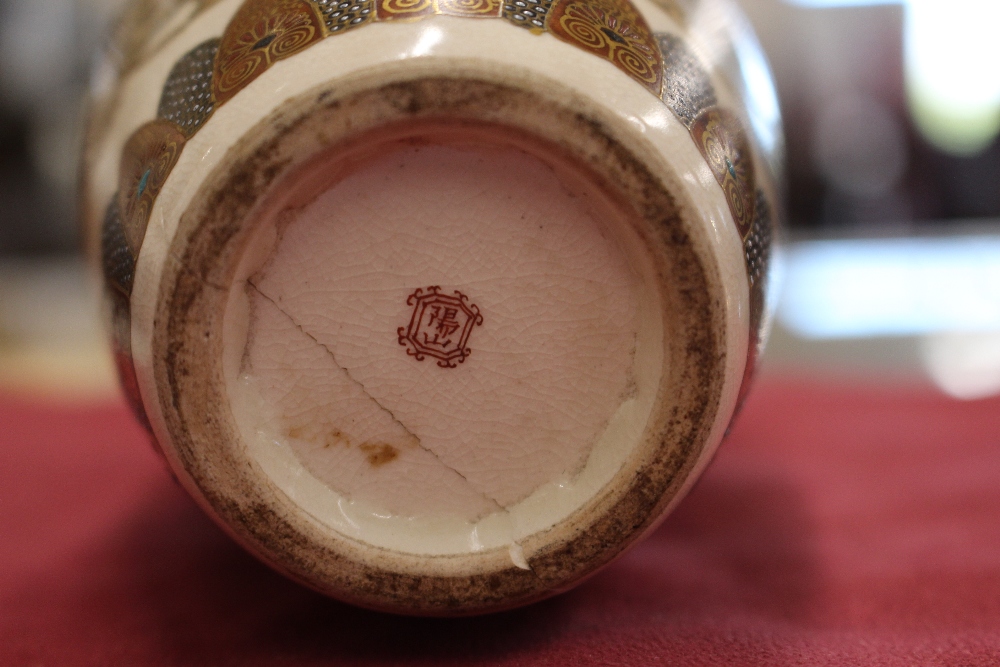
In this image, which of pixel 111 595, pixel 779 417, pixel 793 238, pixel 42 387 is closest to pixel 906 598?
pixel 779 417

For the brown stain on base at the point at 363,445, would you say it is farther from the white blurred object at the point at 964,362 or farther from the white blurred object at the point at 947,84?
the white blurred object at the point at 947,84

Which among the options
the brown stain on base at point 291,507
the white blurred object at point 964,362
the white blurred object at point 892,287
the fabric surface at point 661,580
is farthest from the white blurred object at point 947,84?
the brown stain on base at point 291,507

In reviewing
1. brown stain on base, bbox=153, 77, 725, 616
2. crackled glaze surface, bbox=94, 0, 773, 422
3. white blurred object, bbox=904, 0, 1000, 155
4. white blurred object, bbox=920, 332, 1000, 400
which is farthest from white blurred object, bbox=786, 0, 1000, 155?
brown stain on base, bbox=153, 77, 725, 616

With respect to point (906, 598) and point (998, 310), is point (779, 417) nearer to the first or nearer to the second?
point (906, 598)

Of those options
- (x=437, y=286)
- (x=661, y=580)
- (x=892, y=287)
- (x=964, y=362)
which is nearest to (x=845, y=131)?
(x=892, y=287)

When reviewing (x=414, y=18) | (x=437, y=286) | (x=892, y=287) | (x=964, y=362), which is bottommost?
(x=437, y=286)

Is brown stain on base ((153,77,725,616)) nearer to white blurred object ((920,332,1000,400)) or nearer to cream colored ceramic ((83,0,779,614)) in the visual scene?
cream colored ceramic ((83,0,779,614))

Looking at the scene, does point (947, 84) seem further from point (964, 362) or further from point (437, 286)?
point (437, 286)
